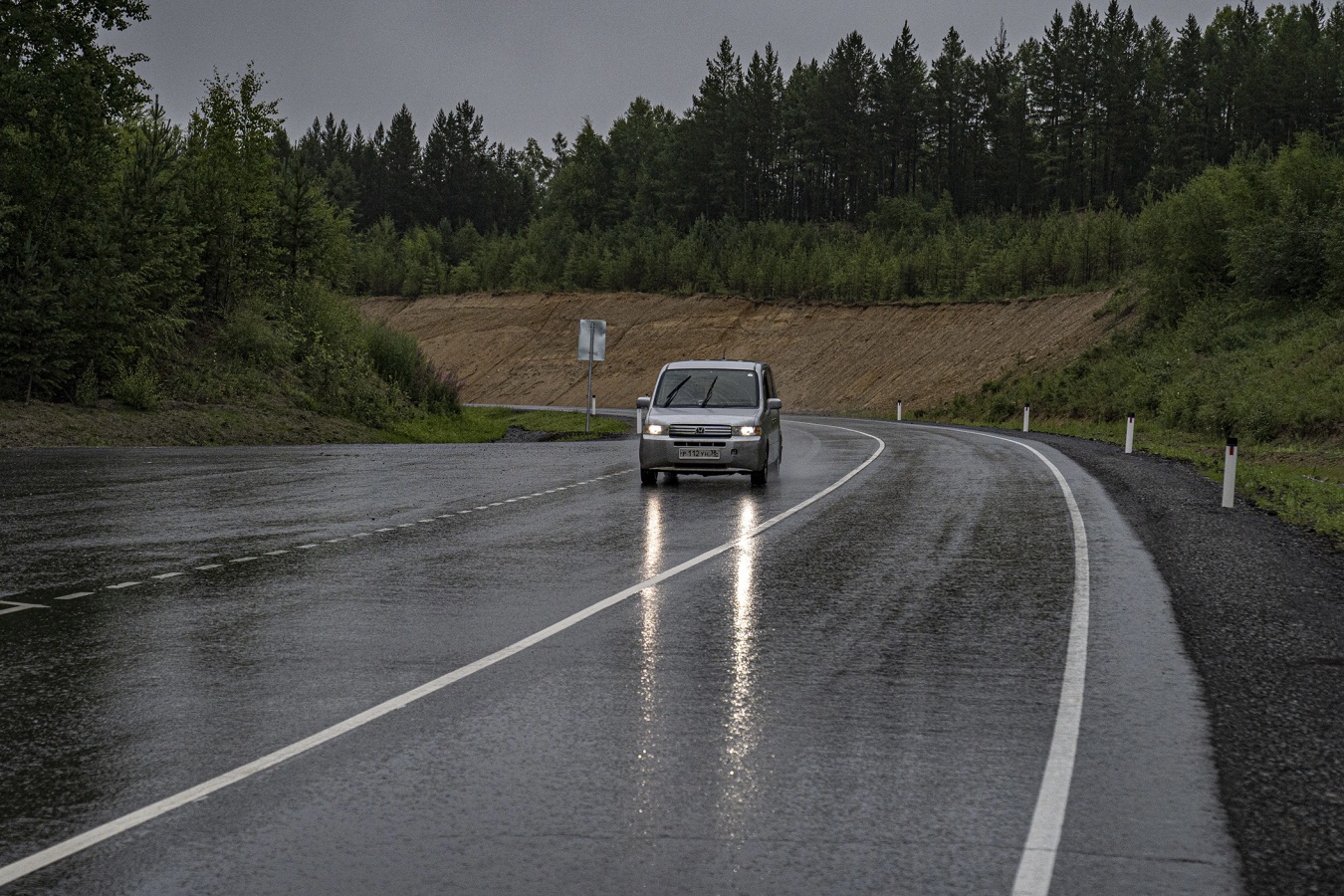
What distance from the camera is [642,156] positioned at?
12500 centimetres

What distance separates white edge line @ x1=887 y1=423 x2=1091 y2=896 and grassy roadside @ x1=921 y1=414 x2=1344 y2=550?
668 centimetres

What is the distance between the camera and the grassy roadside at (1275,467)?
1616 centimetres

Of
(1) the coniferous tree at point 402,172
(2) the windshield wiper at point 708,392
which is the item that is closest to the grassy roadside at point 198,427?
(2) the windshield wiper at point 708,392

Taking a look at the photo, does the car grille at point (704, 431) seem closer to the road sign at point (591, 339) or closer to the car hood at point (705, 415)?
the car hood at point (705, 415)

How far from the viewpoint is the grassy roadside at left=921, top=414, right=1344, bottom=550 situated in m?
16.2

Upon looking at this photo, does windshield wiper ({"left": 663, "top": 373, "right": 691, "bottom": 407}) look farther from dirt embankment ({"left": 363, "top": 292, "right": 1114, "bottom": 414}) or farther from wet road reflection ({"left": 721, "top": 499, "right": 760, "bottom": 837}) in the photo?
dirt embankment ({"left": 363, "top": 292, "right": 1114, "bottom": 414})

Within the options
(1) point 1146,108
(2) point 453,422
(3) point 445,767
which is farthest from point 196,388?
(1) point 1146,108

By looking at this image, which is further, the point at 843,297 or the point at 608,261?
the point at 608,261

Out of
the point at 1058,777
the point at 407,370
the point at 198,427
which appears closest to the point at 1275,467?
the point at 1058,777

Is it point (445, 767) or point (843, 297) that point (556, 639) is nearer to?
point (445, 767)

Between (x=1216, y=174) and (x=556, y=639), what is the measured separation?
5875cm

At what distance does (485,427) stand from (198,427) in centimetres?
1704

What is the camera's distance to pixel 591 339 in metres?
44.2

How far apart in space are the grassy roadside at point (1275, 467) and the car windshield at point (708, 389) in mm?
7760
